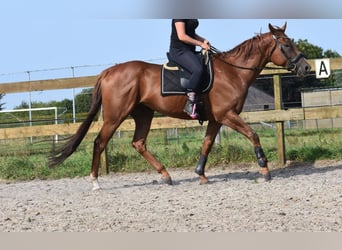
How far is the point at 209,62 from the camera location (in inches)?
231

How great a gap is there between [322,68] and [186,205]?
376 cm

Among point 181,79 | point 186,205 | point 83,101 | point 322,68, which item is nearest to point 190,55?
point 181,79

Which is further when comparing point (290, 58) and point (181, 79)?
point (290, 58)

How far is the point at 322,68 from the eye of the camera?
6.98m

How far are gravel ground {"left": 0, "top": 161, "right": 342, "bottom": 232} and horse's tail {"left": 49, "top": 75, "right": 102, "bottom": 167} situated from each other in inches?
14.8

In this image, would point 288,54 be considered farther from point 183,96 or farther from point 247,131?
point 183,96

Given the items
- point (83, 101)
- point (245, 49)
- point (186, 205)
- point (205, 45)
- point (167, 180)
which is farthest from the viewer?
point (83, 101)

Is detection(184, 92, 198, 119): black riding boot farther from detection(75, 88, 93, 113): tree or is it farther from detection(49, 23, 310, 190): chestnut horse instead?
detection(75, 88, 93, 113): tree

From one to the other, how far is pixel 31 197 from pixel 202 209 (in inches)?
86.1

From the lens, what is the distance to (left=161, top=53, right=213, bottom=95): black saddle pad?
5773 millimetres

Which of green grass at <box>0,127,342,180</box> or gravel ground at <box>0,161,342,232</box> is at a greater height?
gravel ground at <box>0,161,342,232</box>

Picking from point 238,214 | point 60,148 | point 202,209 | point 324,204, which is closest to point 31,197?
point 60,148

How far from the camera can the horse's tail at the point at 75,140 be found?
19.5 ft

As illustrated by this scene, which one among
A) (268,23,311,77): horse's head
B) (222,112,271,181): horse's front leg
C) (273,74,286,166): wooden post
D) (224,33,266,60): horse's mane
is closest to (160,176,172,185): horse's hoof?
(222,112,271,181): horse's front leg
